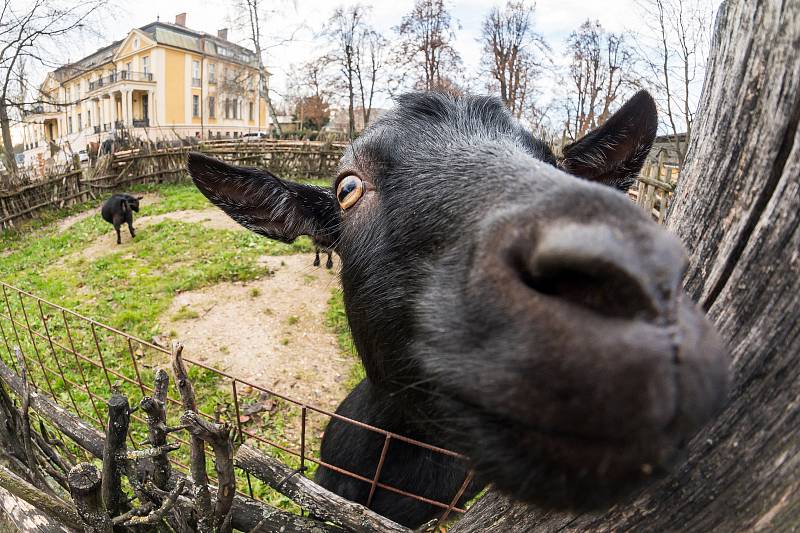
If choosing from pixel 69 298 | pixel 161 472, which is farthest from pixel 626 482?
pixel 69 298

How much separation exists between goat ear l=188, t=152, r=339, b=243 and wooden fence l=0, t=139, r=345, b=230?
58.5ft

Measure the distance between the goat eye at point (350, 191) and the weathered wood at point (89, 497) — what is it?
1.57m

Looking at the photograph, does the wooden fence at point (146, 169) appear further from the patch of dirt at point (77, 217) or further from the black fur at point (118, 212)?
A: the black fur at point (118, 212)

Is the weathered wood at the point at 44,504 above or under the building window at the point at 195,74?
under

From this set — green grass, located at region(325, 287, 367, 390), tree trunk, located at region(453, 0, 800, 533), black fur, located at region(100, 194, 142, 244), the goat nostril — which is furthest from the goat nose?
black fur, located at region(100, 194, 142, 244)

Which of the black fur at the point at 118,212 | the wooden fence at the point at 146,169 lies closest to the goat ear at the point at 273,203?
the black fur at the point at 118,212

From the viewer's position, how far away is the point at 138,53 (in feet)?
205

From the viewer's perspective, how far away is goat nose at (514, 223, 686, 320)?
777 millimetres

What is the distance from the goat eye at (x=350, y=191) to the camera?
2268mm

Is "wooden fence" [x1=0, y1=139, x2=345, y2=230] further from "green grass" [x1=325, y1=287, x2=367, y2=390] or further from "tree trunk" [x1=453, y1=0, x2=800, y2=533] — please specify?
"tree trunk" [x1=453, y1=0, x2=800, y2=533]

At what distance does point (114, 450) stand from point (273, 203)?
4.94 ft

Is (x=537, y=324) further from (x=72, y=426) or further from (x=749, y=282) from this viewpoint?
(x=72, y=426)

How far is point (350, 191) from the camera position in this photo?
2303mm

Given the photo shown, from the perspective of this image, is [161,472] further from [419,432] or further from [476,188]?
[476,188]
